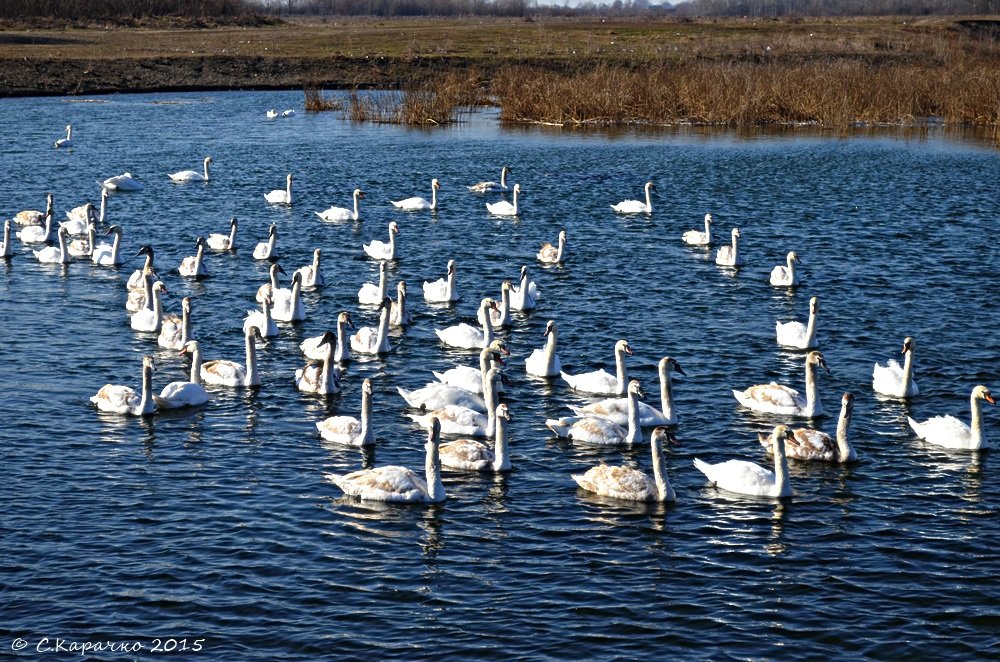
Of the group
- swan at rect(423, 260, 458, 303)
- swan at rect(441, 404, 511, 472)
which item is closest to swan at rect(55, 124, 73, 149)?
swan at rect(423, 260, 458, 303)

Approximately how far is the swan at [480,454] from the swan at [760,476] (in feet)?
8.81

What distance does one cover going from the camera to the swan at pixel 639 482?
1573 centimetres

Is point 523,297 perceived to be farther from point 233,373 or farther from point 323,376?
point 233,373

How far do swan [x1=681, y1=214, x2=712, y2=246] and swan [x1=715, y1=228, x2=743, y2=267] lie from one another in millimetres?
2188

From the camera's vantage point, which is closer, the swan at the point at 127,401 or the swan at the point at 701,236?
the swan at the point at 127,401

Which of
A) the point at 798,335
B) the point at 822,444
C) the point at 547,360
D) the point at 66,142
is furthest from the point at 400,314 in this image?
the point at 66,142

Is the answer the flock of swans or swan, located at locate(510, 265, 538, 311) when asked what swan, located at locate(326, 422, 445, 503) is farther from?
swan, located at locate(510, 265, 538, 311)

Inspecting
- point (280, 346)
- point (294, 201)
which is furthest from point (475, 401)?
point (294, 201)

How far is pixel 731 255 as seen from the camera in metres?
29.2

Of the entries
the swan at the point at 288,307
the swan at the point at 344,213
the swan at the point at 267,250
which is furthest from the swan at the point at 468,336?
the swan at the point at 344,213

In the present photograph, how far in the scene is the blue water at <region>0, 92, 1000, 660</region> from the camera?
12992mm

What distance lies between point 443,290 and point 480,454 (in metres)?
9.48

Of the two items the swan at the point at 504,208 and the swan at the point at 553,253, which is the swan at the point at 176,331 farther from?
the swan at the point at 504,208

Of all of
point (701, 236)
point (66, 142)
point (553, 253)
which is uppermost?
point (66, 142)
